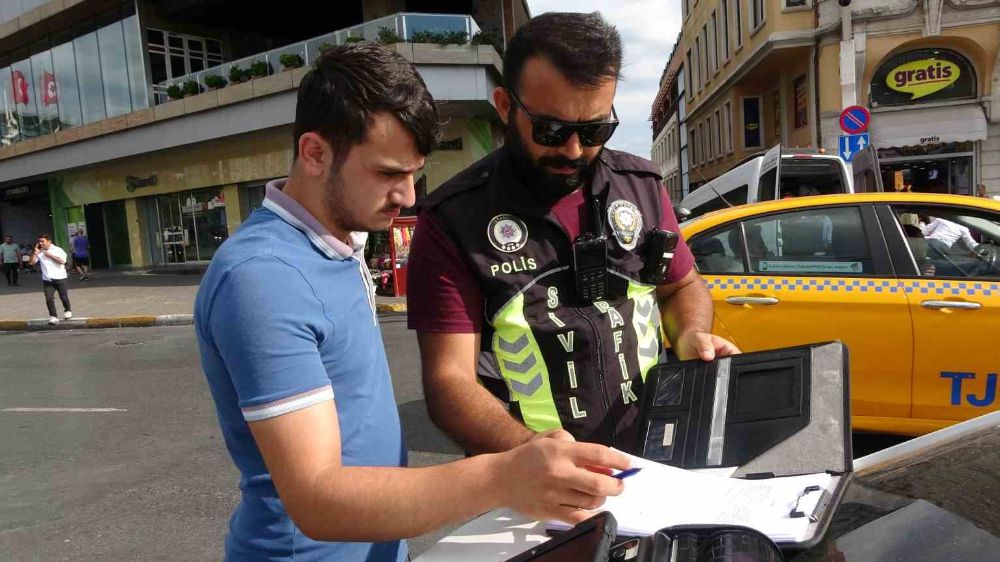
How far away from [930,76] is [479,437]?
1999 cm

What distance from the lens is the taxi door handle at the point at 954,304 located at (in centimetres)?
357

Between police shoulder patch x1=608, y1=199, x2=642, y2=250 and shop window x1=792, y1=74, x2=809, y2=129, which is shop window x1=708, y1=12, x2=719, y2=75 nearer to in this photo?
shop window x1=792, y1=74, x2=809, y2=129

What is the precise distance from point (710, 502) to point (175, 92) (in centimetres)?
2166

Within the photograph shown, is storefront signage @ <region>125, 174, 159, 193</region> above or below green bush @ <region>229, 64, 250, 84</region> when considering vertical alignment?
below

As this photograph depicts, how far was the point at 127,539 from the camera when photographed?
3.41 m

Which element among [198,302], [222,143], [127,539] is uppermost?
[222,143]

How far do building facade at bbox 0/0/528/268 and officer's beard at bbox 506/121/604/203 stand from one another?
14.4 metres

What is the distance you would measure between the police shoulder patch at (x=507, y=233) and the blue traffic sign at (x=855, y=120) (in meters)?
10.2

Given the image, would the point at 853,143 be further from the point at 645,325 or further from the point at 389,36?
the point at 645,325

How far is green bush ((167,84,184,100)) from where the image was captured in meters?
19.5

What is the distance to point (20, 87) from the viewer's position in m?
25.8

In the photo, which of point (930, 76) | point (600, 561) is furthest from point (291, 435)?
point (930, 76)

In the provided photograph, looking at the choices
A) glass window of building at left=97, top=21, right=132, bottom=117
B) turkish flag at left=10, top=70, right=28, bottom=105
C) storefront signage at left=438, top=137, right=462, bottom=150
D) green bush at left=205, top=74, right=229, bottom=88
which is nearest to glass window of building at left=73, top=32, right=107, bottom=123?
glass window of building at left=97, top=21, right=132, bottom=117

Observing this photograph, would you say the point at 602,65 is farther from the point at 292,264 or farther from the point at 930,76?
the point at 930,76
